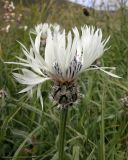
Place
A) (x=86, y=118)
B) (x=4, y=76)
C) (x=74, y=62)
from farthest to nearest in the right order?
(x=4, y=76)
(x=86, y=118)
(x=74, y=62)

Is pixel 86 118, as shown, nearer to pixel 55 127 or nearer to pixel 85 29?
pixel 55 127

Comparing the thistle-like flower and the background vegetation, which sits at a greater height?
the thistle-like flower

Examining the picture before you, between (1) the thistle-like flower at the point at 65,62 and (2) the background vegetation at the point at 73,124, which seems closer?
(1) the thistle-like flower at the point at 65,62

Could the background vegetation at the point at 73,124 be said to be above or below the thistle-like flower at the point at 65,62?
below

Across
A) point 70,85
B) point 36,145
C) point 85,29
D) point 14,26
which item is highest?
point 14,26

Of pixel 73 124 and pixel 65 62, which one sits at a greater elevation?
pixel 65 62

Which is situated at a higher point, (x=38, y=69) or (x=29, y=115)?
(x=38, y=69)

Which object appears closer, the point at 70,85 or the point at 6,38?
the point at 70,85

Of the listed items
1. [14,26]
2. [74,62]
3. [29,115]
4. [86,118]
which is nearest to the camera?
[74,62]

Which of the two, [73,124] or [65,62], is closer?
[65,62]

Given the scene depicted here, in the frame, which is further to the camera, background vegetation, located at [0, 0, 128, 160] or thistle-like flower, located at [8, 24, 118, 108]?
background vegetation, located at [0, 0, 128, 160]

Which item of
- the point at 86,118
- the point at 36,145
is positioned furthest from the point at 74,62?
the point at 86,118
